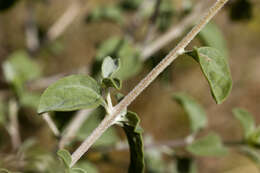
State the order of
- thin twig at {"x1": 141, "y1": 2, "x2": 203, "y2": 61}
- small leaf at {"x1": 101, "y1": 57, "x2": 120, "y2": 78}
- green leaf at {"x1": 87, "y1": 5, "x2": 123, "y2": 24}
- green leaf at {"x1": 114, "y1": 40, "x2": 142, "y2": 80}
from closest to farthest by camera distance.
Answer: small leaf at {"x1": 101, "y1": 57, "x2": 120, "y2": 78} → green leaf at {"x1": 114, "y1": 40, "x2": 142, "y2": 80} → thin twig at {"x1": 141, "y1": 2, "x2": 203, "y2": 61} → green leaf at {"x1": 87, "y1": 5, "x2": 123, "y2": 24}

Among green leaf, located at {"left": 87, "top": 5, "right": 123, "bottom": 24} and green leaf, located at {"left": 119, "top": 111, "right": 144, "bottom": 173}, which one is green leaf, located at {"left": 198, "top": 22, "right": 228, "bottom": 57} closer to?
green leaf, located at {"left": 87, "top": 5, "right": 123, "bottom": 24}

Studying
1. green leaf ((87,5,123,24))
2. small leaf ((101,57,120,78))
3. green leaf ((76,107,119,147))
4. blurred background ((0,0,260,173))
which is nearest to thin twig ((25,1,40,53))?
blurred background ((0,0,260,173))

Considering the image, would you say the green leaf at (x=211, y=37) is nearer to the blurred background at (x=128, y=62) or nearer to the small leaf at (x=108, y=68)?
the blurred background at (x=128, y=62)

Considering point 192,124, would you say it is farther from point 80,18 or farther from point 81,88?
point 80,18

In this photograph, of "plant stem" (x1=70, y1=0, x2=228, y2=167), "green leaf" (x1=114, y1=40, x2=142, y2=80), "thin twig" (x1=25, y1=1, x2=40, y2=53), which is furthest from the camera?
"thin twig" (x1=25, y1=1, x2=40, y2=53)

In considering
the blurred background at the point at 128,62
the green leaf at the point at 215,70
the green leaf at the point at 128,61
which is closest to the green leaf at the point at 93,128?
the blurred background at the point at 128,62

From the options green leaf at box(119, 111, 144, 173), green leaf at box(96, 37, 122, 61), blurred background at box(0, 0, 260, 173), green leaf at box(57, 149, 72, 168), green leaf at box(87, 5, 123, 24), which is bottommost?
blurred background at box(0, 0, 260, 173)

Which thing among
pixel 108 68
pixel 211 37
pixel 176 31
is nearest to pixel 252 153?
pixel 211 37
